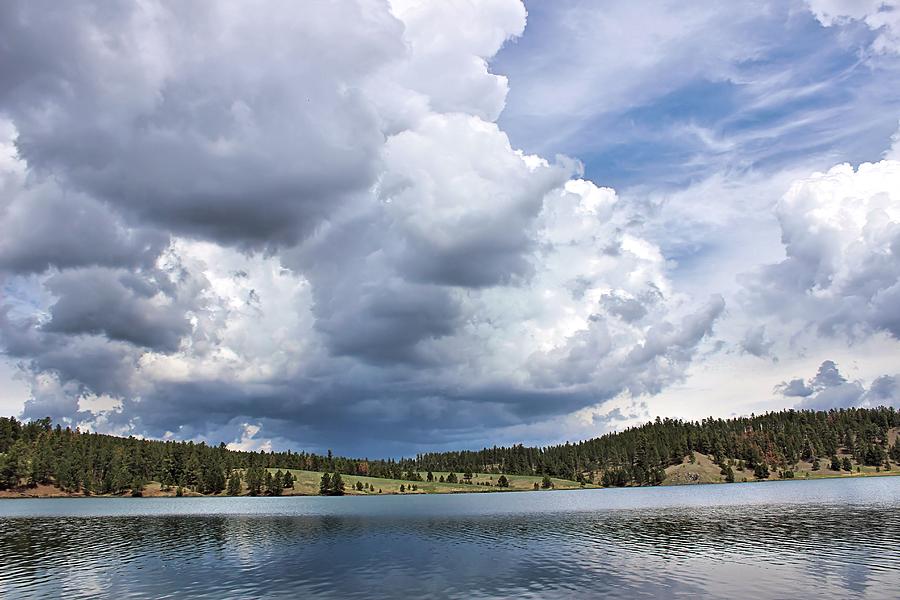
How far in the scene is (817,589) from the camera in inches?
2216

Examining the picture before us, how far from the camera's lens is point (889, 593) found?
174 ft

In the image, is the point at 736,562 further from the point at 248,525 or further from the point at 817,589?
the point at 248,525

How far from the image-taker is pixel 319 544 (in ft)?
351

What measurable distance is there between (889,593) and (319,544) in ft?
277

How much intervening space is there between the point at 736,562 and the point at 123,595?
226 ft

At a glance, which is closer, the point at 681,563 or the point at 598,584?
the point at 598,584

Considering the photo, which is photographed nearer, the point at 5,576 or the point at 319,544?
the point at 5,576

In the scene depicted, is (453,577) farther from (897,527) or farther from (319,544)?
(897,527)

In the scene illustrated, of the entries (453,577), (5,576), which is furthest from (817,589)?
(5,576)

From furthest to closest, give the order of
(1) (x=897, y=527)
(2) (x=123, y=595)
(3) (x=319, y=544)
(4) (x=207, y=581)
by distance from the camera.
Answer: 1. (3) (x=319, y=544)
2. (1) (x=897, y=527)
3. (4) (x=207, y=581)
4. (2) (x=123, y=595)

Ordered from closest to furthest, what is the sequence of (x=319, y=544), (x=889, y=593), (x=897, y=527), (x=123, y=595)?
(x=889, y=593) → (x=123, y=595) → (x=897, y=527) → (x=319, y=544)

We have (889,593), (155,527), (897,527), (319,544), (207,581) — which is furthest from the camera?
(155,527)

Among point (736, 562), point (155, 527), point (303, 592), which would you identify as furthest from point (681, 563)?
point (155, 527)

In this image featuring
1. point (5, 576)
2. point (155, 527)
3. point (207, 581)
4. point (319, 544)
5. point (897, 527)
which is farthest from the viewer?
point (155, 527)
